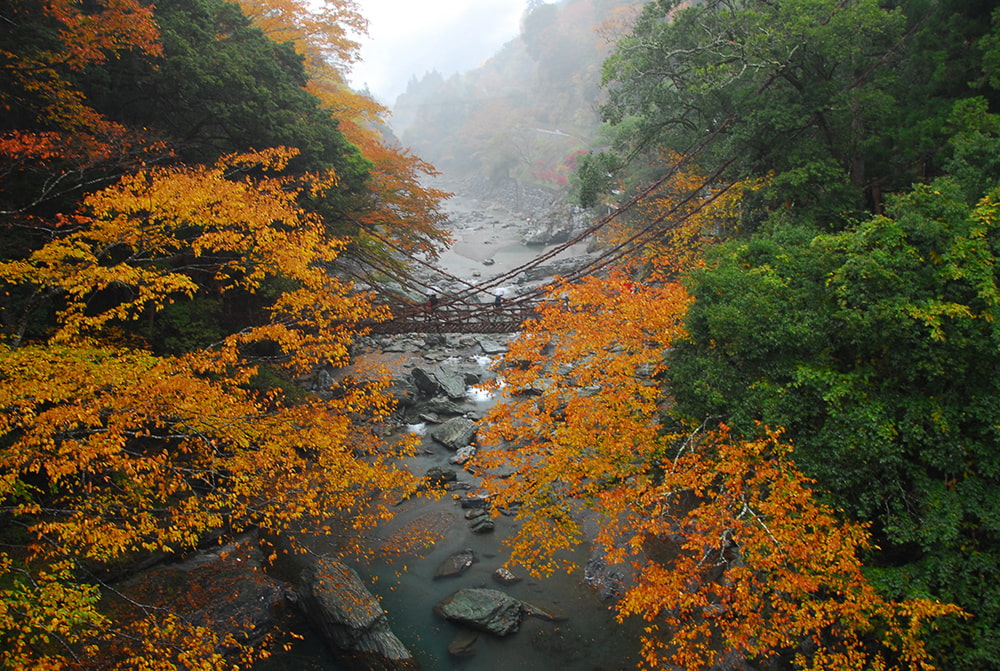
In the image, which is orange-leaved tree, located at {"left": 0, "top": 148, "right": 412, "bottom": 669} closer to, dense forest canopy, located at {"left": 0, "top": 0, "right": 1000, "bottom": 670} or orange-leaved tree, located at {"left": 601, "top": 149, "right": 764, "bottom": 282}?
dense forest canopy, located at {"left": 0, "top": 0, "right": 1000, "bottom": 670}

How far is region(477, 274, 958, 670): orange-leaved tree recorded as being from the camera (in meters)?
5.23

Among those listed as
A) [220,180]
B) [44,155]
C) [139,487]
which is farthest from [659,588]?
[44,155]

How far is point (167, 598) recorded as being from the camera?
7.50 m

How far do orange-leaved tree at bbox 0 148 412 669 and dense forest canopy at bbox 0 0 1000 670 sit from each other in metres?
0.06

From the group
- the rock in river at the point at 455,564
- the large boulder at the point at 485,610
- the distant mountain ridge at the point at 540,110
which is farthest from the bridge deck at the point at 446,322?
the distant mountain ridge at the point at 540,110

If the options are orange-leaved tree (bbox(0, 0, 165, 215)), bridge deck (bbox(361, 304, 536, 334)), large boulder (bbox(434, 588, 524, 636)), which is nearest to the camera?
orange-leaved tree (bbox(0, 0, 165, 215))

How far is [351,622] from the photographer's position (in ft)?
26.3

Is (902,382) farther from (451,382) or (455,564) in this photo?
(451,382)

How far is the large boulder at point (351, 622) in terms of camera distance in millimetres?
7891

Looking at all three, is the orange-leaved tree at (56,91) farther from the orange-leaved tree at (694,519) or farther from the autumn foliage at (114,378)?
the orange-leaved tree at (694,519)

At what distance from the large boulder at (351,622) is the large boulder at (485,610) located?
3.33 ft

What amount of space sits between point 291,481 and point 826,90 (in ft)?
40.2

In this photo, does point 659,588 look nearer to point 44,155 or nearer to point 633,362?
point 633,362

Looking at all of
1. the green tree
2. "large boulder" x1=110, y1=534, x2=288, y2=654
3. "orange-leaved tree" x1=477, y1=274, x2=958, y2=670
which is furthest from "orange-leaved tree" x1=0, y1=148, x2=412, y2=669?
the green tree
